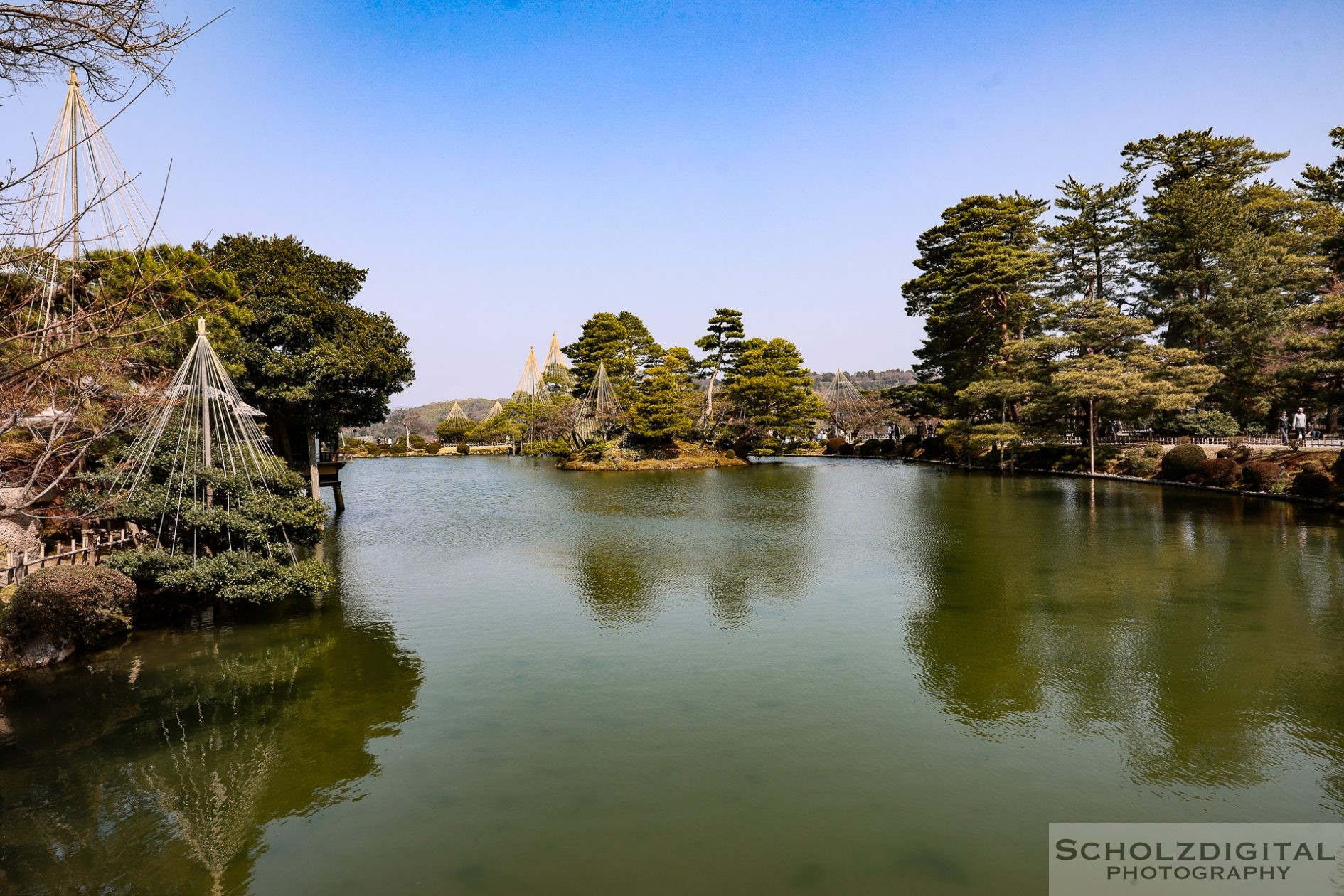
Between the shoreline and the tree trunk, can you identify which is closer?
the shoreline

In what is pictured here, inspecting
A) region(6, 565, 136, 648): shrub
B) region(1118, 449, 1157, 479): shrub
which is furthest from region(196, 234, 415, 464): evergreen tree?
region(1118, 449, 1157, 479): shrub

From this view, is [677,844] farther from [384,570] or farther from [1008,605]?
[384,570]

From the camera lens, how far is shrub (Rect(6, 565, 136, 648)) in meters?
7.11

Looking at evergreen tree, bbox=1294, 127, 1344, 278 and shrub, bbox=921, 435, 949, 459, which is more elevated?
evergreen tree, bbox=1294, 127, 1344, 278

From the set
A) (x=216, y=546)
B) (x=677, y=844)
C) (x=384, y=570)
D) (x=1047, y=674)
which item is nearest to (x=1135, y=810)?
(x=1047, y=674)

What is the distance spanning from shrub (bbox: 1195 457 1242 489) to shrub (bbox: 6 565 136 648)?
25083 millimetres

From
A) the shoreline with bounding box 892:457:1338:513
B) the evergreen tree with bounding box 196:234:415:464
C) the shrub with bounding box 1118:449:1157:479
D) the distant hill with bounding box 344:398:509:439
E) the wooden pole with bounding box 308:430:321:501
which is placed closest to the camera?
the evergreen tree with bounding box 196:234:415:464

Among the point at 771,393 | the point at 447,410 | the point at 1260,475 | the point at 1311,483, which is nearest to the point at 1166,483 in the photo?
the point at 1260,475

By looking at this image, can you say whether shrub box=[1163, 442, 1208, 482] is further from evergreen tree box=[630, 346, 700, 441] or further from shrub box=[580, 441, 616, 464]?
shrub box=[580, 441, 616, 464]

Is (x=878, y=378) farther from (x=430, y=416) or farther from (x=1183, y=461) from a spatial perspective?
(x=1183, y=461)

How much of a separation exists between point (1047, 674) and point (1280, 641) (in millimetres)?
3004

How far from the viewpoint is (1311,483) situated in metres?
16.9

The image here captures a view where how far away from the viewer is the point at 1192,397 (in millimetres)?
22203

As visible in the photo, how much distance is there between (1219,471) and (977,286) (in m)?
12.6
